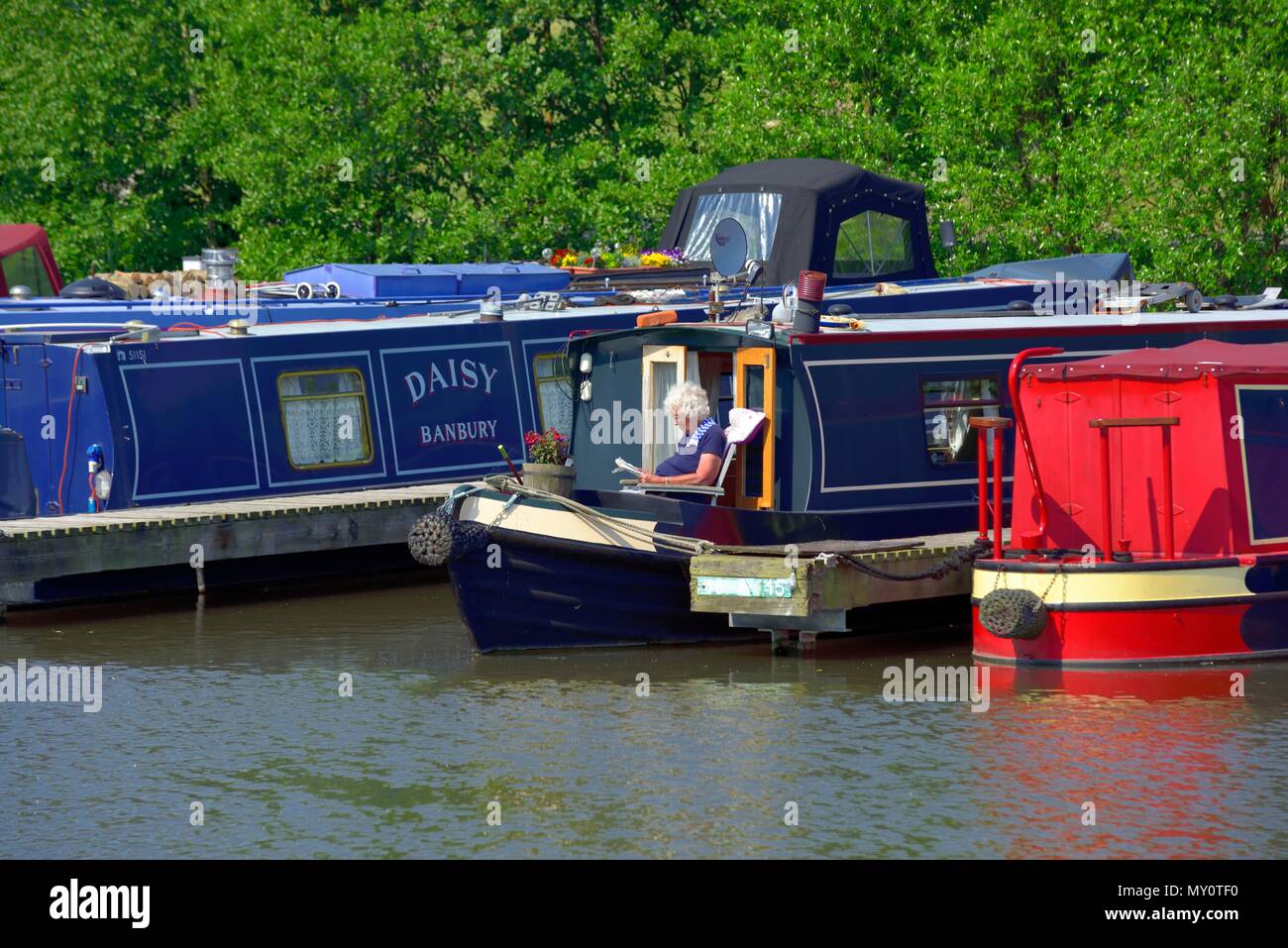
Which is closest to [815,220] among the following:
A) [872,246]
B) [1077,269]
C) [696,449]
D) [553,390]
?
[872,246]

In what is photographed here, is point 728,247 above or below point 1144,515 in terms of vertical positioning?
above

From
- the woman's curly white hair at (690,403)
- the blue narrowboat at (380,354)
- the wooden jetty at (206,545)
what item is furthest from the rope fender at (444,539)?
the wooden jetty at (206,545)

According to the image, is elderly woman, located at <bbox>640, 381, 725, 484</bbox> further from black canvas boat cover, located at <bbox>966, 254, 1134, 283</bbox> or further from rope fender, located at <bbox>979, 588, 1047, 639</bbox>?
black canvas boat cover, located at <bbox>966, 254, 1134, 283</bbox>

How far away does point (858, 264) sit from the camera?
953 inches

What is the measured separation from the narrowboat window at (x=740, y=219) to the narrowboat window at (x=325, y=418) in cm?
640

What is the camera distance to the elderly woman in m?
15.2

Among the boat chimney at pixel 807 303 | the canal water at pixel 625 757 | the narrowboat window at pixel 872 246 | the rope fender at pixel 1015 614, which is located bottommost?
the canal water at pixel 625 757

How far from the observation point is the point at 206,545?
17.4 m

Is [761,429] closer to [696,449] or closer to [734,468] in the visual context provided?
[734,468]

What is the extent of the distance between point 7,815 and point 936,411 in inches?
326

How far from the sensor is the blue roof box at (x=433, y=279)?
22547 millimetres

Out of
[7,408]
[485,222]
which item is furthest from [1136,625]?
[485,222]

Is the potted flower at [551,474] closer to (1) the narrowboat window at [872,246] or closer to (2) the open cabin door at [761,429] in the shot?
(2) the open cabin door at [761,429]

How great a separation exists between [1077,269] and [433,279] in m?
7.65
